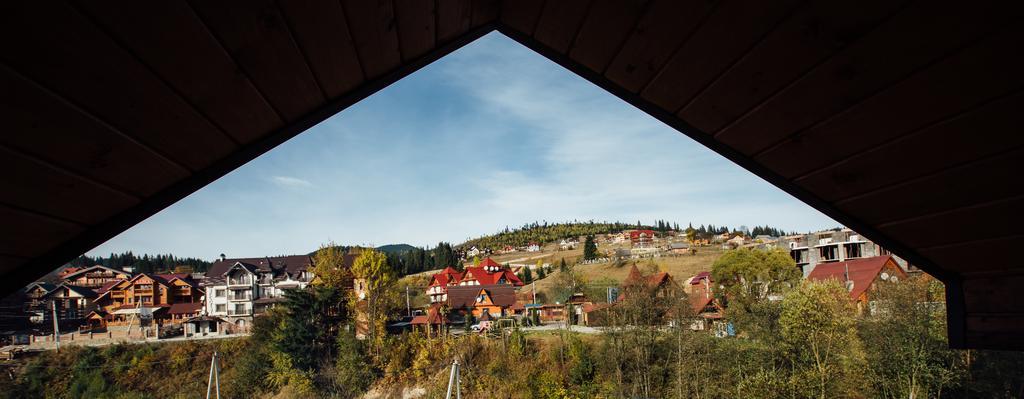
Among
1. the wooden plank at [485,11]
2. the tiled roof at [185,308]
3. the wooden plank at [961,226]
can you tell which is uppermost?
the wooden plank at [485,11]

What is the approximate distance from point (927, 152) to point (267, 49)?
2.10 m

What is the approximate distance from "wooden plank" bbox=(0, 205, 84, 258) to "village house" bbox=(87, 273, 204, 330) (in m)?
38.1

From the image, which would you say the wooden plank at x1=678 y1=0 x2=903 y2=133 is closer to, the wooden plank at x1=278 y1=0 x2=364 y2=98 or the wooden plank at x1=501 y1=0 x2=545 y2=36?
the wooden plank at x1=501 y1=0 x2=545 y2=36

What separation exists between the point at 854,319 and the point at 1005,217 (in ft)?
52.9

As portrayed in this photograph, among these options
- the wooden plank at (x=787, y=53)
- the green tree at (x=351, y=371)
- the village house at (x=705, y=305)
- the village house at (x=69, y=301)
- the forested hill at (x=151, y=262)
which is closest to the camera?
the wooden plank at (x=787, y=53)

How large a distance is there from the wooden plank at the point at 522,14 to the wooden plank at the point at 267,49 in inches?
28.6

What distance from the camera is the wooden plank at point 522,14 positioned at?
1.70 metres

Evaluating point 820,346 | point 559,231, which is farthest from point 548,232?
point 820,346

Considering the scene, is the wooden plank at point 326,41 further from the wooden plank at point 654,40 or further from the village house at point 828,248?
the village house at point 828,248

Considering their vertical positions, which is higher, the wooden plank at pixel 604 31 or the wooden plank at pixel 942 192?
the wooden plank at pixel 604 31

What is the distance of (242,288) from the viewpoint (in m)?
34.4

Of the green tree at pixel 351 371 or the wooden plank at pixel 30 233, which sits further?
the green tree at pixel 351 371

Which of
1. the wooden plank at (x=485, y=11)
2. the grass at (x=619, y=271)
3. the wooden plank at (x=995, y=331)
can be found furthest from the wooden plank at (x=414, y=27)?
the grass at (x=619, y=271)

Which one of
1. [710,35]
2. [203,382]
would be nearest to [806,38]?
[710,35]
